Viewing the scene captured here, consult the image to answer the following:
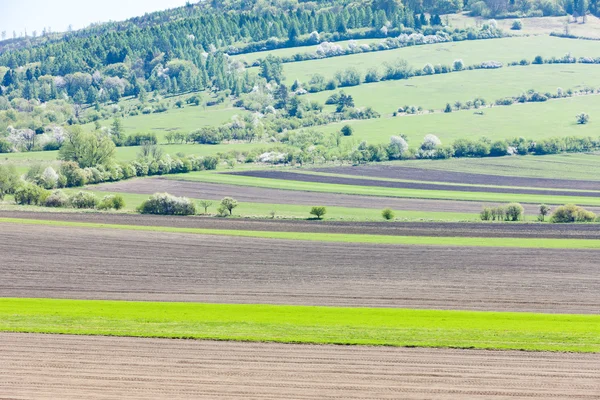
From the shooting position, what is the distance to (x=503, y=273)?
175ft

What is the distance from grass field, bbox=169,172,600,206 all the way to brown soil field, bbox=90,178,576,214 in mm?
2085

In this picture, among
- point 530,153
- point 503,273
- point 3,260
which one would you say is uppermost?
point 3,260

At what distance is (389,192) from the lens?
97.5m

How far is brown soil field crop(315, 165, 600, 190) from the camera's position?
103250mm

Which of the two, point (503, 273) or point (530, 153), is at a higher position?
point (503, 273)

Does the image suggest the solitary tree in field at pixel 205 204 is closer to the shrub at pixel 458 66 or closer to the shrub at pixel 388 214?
the shrub at pixel 388 214

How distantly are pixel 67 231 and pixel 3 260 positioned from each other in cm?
1033

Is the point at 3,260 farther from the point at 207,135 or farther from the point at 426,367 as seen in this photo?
the point at 207,135

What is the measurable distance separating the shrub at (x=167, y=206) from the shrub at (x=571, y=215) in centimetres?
3125

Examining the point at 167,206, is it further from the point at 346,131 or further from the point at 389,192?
the point at 346,131

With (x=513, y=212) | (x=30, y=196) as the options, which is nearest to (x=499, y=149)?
(x=513, y=212)

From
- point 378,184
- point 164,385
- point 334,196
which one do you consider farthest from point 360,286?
point 378,184

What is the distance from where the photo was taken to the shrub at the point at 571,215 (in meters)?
77.3

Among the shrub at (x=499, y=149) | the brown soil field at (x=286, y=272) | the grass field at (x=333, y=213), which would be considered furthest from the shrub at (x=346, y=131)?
the brown soil field at (x=286, y=272)
